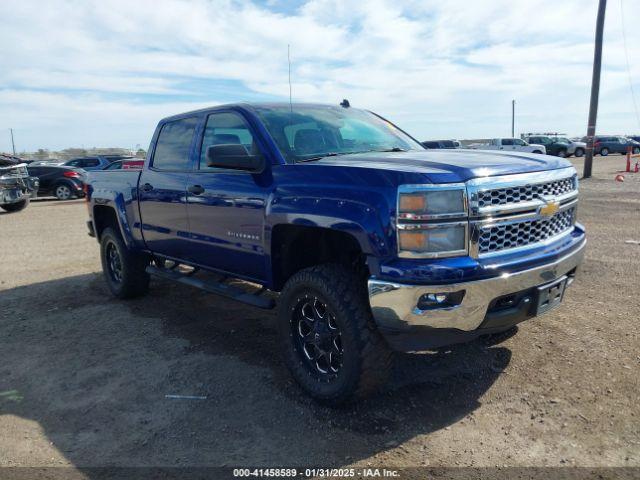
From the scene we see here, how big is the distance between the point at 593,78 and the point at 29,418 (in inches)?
760

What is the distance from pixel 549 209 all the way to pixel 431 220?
36.7 inches

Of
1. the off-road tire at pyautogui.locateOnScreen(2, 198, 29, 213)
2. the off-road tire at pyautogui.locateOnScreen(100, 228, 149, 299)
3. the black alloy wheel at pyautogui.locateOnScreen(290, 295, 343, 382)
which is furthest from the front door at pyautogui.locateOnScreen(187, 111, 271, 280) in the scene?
the off-road tire at pyautogui.locateOnScreen(2, 198, 29, 213)

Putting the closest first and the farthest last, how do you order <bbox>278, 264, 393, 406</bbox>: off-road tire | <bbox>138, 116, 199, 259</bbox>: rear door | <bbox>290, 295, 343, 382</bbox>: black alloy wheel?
<bbox>278, 264, 393, 406</bbox>: off-road tire < <bbox>290, 295, 343, 382</bbox>: black alloy wheel < <bbox>138, 116, 199, 259</bbox>: rear door

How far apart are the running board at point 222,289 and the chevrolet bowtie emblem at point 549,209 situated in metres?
1.93

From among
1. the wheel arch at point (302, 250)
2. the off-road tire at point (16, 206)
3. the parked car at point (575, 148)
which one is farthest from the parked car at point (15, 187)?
the parked car at point (575, 148)

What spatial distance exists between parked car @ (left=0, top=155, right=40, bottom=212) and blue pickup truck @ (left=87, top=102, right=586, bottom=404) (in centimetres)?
1222

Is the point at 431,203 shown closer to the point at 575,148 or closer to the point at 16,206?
the point at 16,206

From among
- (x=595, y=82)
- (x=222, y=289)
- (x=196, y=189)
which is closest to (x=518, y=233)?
(x=222, y=289)

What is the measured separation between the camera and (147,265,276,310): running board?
3.88 metres

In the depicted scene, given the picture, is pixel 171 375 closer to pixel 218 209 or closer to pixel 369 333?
pixel 218 209

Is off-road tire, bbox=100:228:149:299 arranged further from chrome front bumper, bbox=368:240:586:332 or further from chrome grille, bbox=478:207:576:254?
chrome grille, bbox=478:207:576:254

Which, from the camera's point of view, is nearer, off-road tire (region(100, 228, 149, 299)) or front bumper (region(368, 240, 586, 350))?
front bumper (region(368, 240, 586, 350))

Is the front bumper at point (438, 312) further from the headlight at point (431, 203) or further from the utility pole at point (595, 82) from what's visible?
the utility pole at point (595, 82)

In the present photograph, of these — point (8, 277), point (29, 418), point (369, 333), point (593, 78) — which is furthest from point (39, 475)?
point (593, 78)
